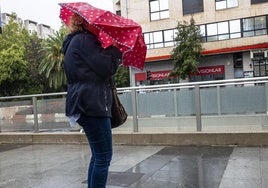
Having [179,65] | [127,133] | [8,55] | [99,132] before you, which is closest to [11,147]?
[127,133]

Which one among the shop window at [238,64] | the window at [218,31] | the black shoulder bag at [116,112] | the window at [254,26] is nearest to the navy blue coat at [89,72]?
the black shoulder bag at [116,112]

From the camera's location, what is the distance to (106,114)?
3521mm

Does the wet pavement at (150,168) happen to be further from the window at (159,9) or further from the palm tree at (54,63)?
the palm tree at (54,63)

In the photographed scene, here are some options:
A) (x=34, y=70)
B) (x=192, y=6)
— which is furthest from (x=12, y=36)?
(x=192, y=6)

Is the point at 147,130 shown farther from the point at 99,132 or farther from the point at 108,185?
the point at 99,132

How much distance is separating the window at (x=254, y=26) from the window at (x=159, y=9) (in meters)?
8.22

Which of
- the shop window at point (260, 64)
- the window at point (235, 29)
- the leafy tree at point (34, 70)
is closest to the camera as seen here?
the shop window at point (260, 64)

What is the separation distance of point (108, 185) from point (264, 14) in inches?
1383

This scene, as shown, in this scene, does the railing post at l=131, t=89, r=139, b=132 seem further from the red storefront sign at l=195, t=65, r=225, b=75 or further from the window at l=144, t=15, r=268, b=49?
the red storefront sign at l=195, t=65, r=225, b=75

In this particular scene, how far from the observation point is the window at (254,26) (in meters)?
37.3

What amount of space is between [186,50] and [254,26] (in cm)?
646

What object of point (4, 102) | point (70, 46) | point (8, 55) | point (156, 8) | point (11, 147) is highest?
point (156, 8)

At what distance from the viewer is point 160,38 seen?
42188mm

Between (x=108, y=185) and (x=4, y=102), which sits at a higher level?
(x=4, y=102)
